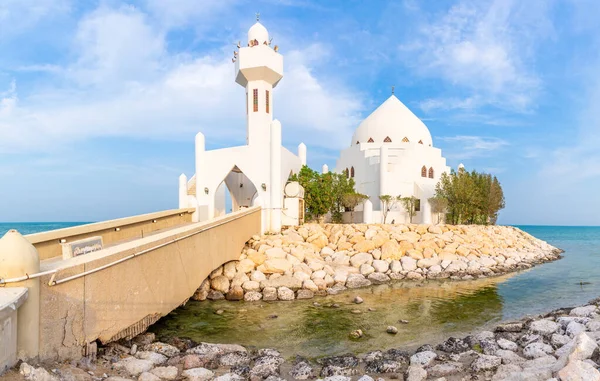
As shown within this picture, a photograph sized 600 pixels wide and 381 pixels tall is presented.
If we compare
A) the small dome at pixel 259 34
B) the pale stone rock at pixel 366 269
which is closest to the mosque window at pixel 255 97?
the small dome at pixel 259 34

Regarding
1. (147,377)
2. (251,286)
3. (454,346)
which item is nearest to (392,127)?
(251,286)

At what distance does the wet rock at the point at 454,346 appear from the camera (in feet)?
25.0

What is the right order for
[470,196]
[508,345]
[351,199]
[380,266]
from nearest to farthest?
[508,345], [380,266], [351,199], [470,196]

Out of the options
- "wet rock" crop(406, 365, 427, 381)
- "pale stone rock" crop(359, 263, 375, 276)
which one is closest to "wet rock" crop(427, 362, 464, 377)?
"wet rock" crop(406, 365, 427, 381)

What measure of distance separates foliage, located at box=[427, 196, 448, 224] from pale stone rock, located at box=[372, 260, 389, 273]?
39.5 ft

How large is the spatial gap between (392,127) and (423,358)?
26.7 m

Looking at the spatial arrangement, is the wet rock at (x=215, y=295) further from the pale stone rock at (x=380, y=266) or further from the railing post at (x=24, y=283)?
the railing post at (x=24, y=283)

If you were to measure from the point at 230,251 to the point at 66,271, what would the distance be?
888 cm

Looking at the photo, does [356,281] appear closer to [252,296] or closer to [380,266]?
[380,266]

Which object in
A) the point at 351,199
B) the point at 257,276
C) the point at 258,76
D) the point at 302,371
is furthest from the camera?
the point at 351,199

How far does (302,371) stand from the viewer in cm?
662

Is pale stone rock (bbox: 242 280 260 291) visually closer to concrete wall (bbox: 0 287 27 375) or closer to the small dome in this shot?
concrete wall (bbox: 0 287 27 375)

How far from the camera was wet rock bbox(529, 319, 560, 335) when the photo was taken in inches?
329

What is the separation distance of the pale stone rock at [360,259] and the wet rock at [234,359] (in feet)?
33.5
